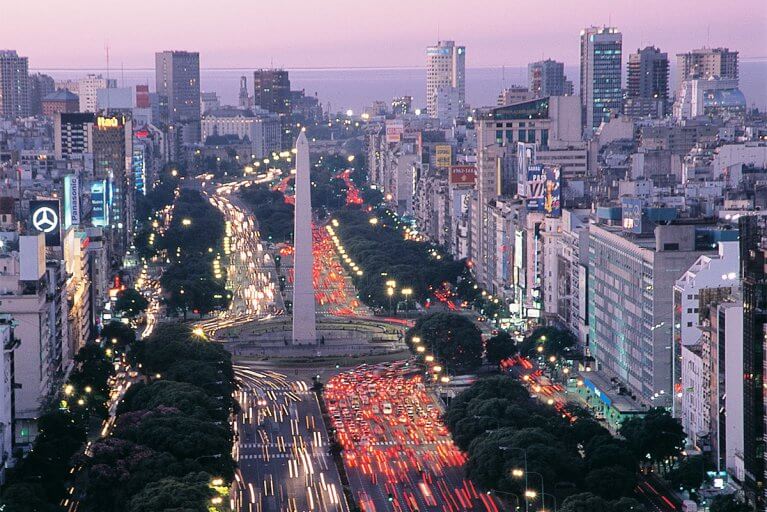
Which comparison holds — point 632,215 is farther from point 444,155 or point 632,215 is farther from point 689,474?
point 444,155

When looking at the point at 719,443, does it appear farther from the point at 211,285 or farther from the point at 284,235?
the point at 284,235

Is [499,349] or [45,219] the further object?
[499,349]

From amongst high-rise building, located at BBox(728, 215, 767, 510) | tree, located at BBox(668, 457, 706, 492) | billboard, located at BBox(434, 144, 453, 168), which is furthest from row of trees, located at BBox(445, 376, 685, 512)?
billboard, located at BBox(434, 144, 453, 168)

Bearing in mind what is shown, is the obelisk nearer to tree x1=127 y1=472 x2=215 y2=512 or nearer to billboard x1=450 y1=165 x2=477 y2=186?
tree x1=127 y1=472 x2=215 y2=512

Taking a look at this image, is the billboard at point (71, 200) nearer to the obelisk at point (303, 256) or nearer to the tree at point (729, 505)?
the obelisk at point (303, 256)

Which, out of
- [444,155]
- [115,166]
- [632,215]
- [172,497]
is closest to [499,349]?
[632,215]
